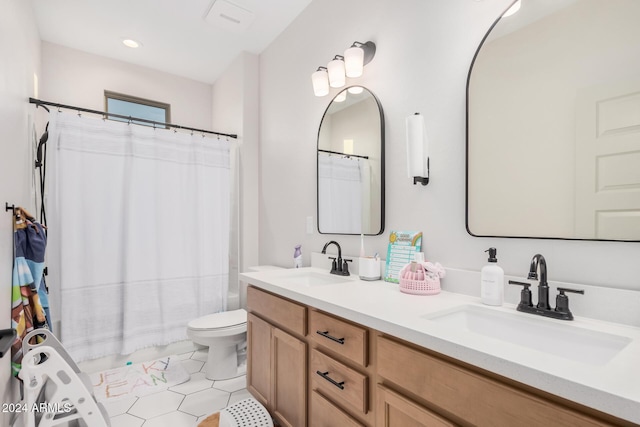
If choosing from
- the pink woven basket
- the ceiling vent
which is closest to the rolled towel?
the pink woven basket

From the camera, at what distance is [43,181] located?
2244 mm

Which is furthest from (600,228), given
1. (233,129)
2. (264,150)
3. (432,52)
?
(233,129)

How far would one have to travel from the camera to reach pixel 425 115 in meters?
1.48

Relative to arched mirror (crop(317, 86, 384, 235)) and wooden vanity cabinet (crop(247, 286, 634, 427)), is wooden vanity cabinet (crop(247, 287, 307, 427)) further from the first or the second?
arched mirror (crop(317, 86, 384, 235))

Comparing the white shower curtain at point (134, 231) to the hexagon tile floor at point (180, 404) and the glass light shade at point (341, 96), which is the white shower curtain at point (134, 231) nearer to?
the hexagon tile floor at point (180, 404)

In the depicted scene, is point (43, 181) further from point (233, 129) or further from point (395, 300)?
point (395, 300)

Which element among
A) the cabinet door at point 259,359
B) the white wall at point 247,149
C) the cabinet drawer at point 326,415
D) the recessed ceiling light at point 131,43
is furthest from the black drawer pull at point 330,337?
the recessed ceiling light at point 131,43

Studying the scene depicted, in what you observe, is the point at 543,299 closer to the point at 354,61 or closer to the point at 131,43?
the point at 354,61

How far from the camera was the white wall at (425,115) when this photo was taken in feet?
3.50

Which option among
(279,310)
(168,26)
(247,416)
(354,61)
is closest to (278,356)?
(279,310)

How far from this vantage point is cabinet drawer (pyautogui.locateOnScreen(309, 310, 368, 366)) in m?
1.06

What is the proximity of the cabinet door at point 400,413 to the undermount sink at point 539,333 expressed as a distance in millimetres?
259

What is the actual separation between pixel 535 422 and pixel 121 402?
2.35 m

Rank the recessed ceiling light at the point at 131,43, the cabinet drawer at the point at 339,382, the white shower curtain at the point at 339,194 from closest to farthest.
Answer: the cabinet drawer at the point at 339,382 → the white shower curtain at the point at 339,194 → the recessed ceiling light at the point at 131,43
